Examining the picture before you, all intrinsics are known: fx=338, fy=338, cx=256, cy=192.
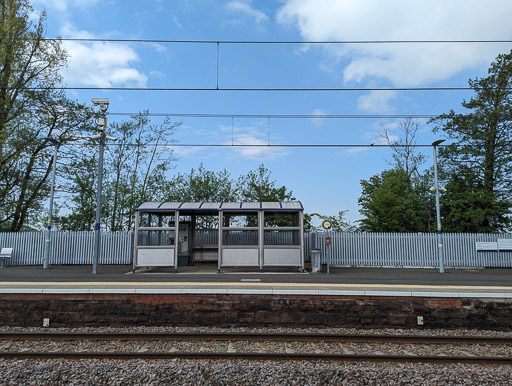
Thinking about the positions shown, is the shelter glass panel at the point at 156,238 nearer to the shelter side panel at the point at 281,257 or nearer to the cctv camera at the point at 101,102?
the shelter side panel at the point at 281,257

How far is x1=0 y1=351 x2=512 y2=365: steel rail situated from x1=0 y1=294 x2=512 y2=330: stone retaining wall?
6.89 ft

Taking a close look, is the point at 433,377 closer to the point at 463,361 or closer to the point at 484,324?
the point at 463,361

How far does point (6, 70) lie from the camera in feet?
72.0

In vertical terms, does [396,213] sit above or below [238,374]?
above

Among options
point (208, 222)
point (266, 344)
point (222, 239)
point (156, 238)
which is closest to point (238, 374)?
point (266, 344)

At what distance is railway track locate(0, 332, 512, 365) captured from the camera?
6516 millimetres

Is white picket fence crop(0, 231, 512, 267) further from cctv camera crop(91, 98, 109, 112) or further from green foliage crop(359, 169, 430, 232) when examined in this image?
cctv camera crop(91, 98, 109, 112)

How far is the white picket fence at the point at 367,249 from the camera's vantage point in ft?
62.7

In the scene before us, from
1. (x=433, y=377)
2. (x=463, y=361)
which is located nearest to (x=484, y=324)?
(x=463, y=361)

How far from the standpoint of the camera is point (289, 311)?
28.8 feet

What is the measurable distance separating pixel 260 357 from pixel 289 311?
2.33 m

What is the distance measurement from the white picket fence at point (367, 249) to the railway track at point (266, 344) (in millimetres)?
11394

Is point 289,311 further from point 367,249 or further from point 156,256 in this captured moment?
point 367,249

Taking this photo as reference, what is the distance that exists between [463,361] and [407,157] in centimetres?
2877
